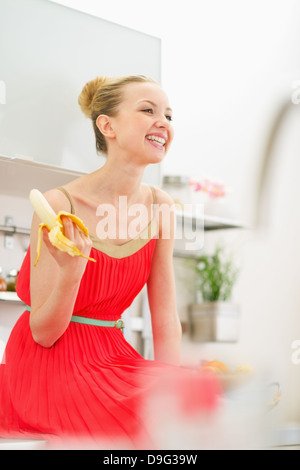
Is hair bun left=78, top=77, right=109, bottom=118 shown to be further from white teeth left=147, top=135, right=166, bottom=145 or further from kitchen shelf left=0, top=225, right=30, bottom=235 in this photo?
kitchen shelf left=0, top=225, right=30, bottom=235

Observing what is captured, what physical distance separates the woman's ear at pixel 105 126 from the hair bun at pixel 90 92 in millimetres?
69

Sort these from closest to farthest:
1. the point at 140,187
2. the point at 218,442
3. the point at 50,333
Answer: the point at 218,442
the point at 50,333
the point at 140,187

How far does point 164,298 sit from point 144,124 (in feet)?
0.80

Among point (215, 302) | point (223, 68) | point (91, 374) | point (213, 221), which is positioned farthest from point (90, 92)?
point (215, 302)

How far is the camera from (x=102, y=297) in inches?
30.9

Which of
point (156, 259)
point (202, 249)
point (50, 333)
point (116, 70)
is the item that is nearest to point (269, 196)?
point (156, 259)

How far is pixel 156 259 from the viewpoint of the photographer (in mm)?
880

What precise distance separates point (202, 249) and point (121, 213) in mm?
1096

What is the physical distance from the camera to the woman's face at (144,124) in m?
0.81

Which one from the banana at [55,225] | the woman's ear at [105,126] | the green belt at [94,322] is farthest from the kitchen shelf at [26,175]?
the banana at [55,225]

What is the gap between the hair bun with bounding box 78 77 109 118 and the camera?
92cm

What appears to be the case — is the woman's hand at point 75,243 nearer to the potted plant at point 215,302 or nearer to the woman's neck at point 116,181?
the woman's neck at point 116,181

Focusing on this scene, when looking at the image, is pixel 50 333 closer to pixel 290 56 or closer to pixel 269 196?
pixel 269 196
